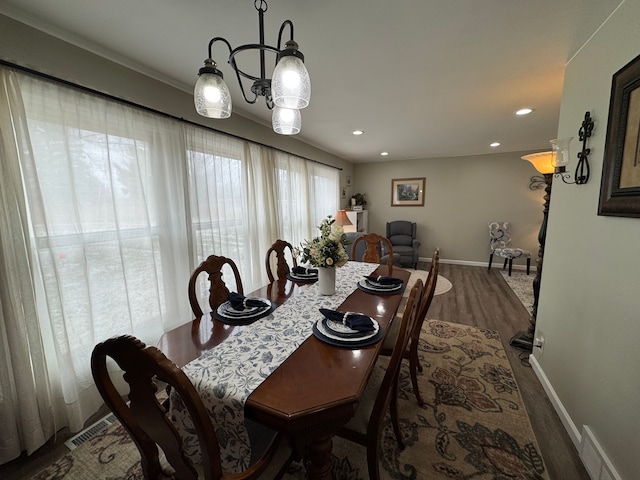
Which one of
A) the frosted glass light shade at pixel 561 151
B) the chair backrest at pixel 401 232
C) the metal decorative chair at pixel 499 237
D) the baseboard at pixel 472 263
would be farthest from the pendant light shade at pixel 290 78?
the baseboard at pixel 472 263

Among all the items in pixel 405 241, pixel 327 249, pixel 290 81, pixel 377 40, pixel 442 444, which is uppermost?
pixel 377 40

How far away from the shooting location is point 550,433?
150cm

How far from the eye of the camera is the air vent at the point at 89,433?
146 centimetres

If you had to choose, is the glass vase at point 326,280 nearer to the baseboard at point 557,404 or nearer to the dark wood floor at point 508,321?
the dark wood floor at point 508,321

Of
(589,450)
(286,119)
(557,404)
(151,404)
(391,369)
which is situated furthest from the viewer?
(557,404)

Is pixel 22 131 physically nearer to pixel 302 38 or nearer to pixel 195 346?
pixel 195 346

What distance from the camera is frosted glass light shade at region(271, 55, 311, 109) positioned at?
0.96 meters

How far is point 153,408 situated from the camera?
0.69m

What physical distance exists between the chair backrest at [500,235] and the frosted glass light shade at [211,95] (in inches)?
217

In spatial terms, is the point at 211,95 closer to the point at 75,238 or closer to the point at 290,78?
the point at 290,78

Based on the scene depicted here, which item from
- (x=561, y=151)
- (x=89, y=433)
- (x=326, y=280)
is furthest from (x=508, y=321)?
(x=89, y=433)

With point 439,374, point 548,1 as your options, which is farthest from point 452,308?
point 548,1

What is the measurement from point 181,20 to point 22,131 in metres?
1.04

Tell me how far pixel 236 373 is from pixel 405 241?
5.10m
